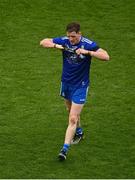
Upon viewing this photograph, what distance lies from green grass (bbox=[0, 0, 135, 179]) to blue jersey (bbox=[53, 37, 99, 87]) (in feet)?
4.43

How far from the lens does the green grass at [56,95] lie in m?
11.7

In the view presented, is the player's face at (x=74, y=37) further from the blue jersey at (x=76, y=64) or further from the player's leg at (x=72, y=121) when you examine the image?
the player's leg at (x=72, y=121)

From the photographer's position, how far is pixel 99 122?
13500mm

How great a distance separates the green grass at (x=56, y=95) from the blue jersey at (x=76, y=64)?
1350mm

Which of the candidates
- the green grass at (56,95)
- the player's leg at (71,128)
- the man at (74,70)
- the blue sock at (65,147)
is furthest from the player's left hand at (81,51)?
the green grass at (56,95)

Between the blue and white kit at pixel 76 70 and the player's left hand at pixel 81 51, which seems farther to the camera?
the blue and white kit at pixel 76 70

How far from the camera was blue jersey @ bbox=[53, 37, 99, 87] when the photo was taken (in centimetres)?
1176

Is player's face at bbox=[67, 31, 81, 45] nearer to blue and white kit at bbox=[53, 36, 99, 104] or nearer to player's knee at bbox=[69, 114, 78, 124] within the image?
blue and white kit at bbox=[53, 36, 99, 104]

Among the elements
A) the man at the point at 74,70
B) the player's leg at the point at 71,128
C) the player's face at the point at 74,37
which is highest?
the player's face at the point at 74,37

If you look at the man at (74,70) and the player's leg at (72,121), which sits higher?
the man at (74,70)

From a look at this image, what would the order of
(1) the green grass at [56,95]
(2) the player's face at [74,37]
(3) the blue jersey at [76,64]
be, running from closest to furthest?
(2) the player's face at [74,37] → (1) the green grass at [56,95] → (3) the blue jersey at [76,64]

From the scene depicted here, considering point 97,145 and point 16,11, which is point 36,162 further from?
point 16,11

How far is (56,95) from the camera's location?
14898mm

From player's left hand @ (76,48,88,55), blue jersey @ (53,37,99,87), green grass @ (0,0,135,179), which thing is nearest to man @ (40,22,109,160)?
blue jersey @ (53,37,99,87)
